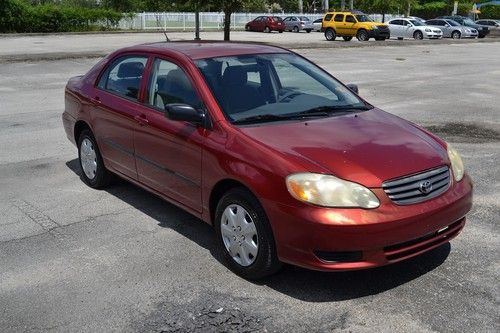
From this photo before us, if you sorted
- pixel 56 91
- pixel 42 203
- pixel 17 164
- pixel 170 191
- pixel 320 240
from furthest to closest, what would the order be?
pixel 56 91 < pixel 17 164 < pixel 42 203 < pixel 170 191 < pixel 320 240

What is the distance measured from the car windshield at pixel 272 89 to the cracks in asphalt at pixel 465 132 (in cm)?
427

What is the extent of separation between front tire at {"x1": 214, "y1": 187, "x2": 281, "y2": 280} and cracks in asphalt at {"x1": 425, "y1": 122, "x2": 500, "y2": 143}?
565 centimetres

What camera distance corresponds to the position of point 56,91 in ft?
45.4

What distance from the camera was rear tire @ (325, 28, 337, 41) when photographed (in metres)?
39.2

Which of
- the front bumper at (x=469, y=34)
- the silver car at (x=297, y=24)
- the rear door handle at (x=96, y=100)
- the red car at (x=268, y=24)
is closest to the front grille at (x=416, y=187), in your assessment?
the rear door handle at (x=96, y=100)

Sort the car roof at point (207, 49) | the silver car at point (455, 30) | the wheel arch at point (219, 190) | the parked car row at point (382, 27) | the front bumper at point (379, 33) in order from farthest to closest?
1. the silver car at point (455, 30)
2. the parked car row at point (382, 27)
3. the front bumper at point (379, 33)
4. the car roof at point (207, 49)
5. the wheel arch at point (219, 190)

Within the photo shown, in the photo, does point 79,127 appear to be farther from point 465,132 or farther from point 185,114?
point 465,132

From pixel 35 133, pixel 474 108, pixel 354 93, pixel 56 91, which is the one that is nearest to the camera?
pixel 354 93

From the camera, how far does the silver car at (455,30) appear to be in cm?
4462

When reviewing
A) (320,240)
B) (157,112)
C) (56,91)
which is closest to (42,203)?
(157,112)

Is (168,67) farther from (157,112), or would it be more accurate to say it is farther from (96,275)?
(96,275)

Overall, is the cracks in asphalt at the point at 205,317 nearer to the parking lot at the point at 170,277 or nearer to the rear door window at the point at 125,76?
the parking lot at the point at 170,277

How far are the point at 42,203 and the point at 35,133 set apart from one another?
358cm

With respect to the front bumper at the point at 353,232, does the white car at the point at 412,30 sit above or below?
above
